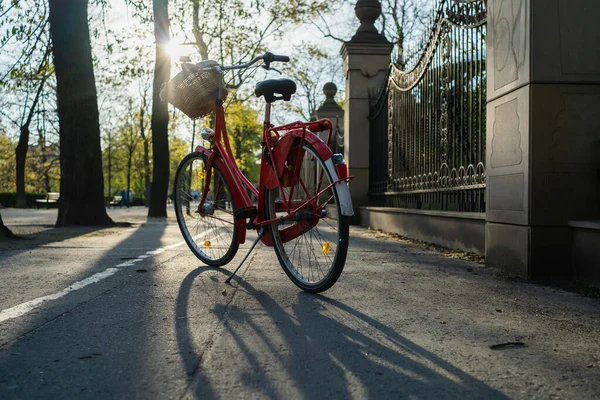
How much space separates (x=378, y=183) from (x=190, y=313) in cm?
854

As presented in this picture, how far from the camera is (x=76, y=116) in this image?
425 inches

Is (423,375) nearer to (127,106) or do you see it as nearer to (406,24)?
(406,24)

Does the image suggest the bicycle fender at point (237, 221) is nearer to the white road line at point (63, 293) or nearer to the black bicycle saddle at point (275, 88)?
the white road line at point (63, 293)

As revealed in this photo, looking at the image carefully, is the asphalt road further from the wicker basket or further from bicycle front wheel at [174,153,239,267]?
the wicker basket

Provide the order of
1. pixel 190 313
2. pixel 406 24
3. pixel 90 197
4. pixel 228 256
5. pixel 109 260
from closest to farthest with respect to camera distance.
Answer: pixel 190 313
pixel 228 256
pixel 109 260
pixel 90 197
pixel 406 24

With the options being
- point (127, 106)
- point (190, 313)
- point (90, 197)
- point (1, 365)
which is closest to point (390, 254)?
point (190, 313)

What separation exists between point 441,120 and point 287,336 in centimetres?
549

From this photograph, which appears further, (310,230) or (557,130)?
(557,130)

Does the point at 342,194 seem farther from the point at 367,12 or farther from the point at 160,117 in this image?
the point at 160,117

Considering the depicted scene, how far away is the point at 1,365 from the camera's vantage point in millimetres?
2271

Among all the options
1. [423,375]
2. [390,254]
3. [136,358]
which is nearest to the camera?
[423,375]

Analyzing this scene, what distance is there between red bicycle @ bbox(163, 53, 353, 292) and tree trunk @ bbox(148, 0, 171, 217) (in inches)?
487

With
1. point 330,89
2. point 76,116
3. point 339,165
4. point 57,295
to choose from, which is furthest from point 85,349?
point 330,89

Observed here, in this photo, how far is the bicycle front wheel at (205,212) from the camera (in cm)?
497
